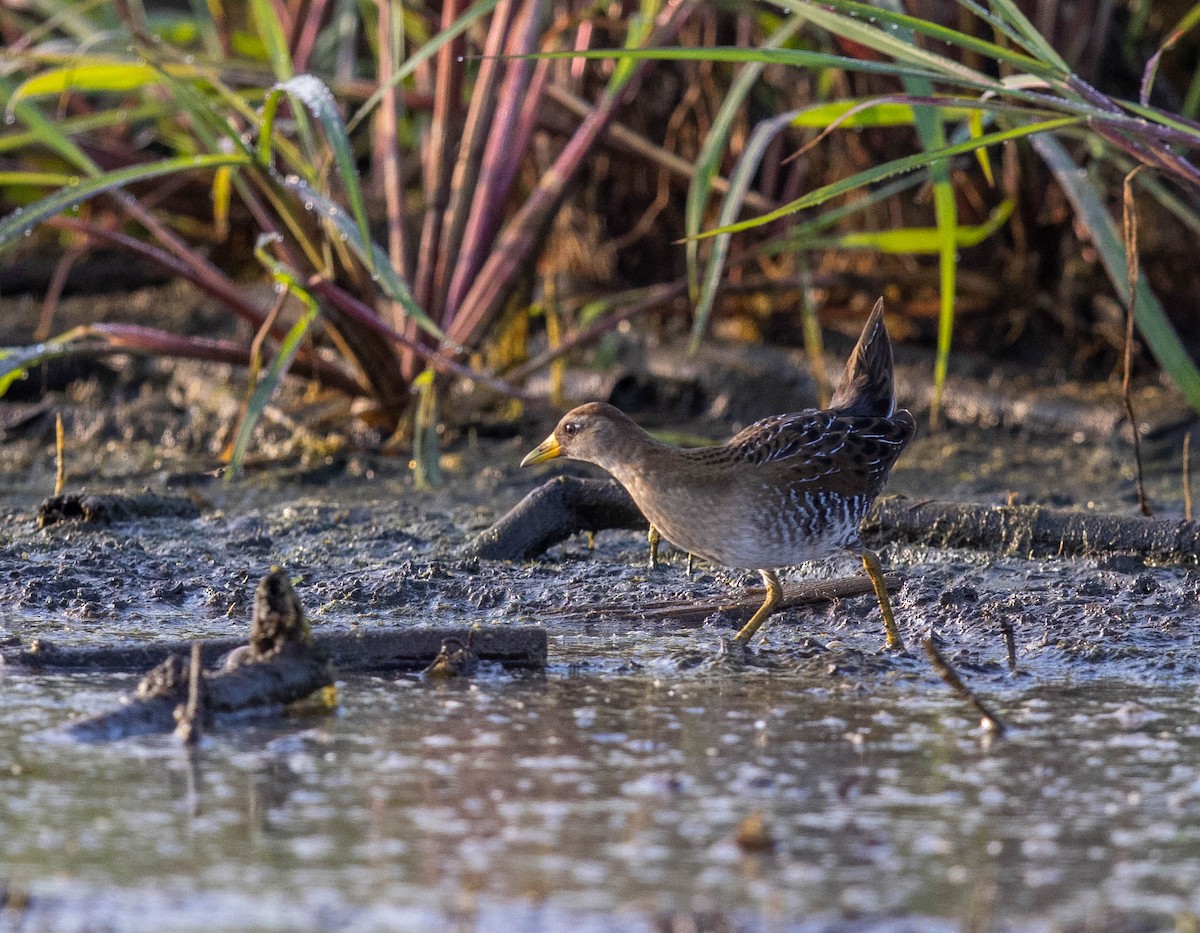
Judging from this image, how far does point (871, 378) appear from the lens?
4496mm

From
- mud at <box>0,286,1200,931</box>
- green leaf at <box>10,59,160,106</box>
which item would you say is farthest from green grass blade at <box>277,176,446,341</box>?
green leaf at <box>10,59,160,106</box>

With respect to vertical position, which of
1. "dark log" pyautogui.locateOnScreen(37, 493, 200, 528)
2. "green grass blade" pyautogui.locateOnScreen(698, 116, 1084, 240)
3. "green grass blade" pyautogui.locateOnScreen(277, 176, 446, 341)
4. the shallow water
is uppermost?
"green grass blade" pyautogui.locateOnScreen(698, 116, 1084, 240)

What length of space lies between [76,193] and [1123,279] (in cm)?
263

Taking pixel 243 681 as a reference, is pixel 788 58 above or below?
above

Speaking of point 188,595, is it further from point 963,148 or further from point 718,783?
point 963,148

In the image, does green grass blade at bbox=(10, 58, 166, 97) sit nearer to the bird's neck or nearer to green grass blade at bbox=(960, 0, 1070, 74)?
the bird's neck

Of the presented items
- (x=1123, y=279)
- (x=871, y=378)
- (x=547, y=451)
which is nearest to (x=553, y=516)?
(x=547, y=451)

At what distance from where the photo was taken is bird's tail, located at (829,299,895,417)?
4.46 metres

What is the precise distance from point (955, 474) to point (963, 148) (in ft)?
7.36

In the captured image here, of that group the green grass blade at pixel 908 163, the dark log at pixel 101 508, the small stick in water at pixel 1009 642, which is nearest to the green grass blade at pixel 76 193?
the dark log at pixel 101 508

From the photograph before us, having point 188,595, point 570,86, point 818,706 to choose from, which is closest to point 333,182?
point 570,86

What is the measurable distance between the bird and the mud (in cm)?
18

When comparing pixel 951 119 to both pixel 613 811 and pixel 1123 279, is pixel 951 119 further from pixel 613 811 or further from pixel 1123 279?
pixel 613 811

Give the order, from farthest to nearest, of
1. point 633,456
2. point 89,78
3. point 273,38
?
point 273,38 < point 89,78 < point 633,456
